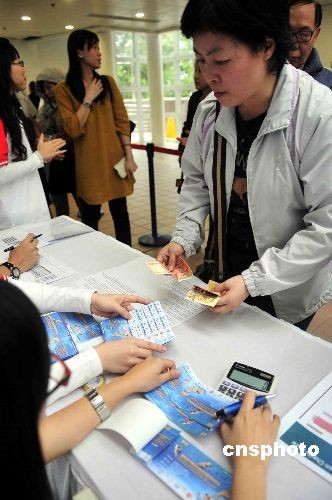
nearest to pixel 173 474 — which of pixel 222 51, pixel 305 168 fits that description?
pixel 305 168

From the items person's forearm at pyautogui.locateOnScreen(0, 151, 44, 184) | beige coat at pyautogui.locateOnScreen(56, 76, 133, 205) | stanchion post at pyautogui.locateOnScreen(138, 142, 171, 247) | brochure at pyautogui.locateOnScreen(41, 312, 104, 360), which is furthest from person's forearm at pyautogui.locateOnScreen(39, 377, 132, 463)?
stanchion post at pyautogui.locateOnScreen(138, 142, 171, 247)

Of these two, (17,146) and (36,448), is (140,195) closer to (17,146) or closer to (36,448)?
(17,146)

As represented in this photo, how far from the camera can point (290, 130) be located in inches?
41.6

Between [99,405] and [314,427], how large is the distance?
1.43 feet

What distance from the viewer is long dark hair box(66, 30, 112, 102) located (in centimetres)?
251

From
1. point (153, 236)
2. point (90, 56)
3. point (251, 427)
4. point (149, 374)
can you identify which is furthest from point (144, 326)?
point (153, 236)

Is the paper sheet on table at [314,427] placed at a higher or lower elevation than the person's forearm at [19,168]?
lower

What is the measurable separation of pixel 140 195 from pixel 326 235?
16.1 ft

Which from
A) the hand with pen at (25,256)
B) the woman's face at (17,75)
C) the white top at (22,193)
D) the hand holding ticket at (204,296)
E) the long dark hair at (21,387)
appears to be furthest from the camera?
the woman's face at (17,75)

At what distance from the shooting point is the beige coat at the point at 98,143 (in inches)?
103

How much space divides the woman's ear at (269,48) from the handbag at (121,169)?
190 centimetres

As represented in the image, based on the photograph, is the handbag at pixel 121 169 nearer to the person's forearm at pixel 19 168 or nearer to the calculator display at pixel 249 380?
the person's forearm at pixel 19 168

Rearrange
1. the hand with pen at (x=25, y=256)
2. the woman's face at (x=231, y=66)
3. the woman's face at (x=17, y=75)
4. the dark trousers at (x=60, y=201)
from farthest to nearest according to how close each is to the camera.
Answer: the dark trousers at (x=60, y=201), the woman's face at (x=17, y=75), the hand with pen at (x=25, y=256), the woman's face at (x=231, y=66)

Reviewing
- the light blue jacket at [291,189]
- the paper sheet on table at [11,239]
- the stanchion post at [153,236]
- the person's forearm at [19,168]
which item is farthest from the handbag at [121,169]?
the light blue jacket at [291,189]
